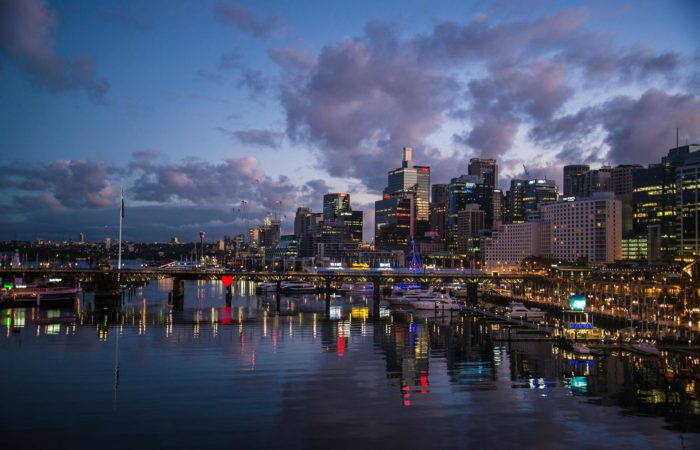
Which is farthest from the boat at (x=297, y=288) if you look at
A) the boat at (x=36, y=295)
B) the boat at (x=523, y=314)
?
the boat at (x=523, y=314)

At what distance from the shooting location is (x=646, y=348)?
6072cm

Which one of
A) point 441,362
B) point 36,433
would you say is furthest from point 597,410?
point 36,433

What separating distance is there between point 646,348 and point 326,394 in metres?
36.0

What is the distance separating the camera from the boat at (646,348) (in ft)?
197

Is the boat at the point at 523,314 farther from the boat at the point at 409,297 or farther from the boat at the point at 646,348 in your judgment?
the boat at the point at 646,348

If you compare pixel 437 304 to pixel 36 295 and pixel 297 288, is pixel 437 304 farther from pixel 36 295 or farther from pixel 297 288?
pixel 36 295

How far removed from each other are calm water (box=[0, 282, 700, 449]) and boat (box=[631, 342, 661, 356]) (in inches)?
70.7

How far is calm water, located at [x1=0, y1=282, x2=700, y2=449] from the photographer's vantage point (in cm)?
3384

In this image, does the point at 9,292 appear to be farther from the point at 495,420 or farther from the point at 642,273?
the point at 642,273

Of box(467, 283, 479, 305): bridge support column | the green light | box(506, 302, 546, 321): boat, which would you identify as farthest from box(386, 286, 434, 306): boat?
the green light

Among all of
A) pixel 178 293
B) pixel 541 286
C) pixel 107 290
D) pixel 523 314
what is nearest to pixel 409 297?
pixel 541 286

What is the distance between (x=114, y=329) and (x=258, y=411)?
162 ft

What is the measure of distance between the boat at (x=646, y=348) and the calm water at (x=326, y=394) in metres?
1.80

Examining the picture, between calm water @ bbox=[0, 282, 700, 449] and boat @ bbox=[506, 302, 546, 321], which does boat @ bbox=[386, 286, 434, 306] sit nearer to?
boat @ bbox=[506, 302, 546, 321]
